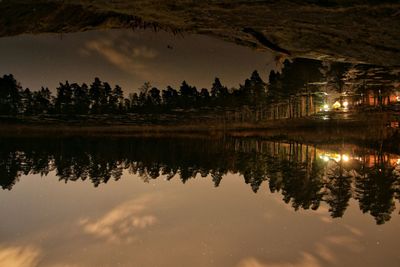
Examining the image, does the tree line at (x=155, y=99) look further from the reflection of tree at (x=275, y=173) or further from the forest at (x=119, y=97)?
the reflection of tree at (x=275, y=173)

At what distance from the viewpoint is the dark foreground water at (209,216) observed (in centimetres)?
686

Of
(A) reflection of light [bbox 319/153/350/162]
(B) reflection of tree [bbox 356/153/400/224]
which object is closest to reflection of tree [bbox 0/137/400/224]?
(B) reflection of tree [bbox 356/153/400/224]

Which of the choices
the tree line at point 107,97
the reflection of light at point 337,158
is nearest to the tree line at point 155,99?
the tree line at point 107,97

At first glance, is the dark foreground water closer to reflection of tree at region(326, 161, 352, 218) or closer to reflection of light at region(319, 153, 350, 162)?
reflection of tree at region(326, 161, 352, 218)

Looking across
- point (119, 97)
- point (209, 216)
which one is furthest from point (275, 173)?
point (119, 97)

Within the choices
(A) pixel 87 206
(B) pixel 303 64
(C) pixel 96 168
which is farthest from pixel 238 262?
(B) pixel 303 64

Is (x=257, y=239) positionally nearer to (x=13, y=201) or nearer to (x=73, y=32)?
(x=73, y=32)

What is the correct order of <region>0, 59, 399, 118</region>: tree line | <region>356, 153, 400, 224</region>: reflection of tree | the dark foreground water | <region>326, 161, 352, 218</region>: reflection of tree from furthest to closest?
<region>0, 59, 399, 118</region>: tree line, <region>326, 161, 352, 218</region>: reflection of tree, <region>356, 153, 400, 224</region>: reflection of tree, the dark foreground water

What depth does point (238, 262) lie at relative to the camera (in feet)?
21.5

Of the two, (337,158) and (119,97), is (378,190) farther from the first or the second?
(119,97)

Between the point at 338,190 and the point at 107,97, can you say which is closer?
the point at 338,190

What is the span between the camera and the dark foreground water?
22.5 feet

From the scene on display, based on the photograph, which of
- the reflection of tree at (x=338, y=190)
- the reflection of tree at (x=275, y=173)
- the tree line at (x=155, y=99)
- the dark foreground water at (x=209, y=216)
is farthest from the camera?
the tree line at (x=155, y=99)

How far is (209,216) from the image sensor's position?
33.1ft
